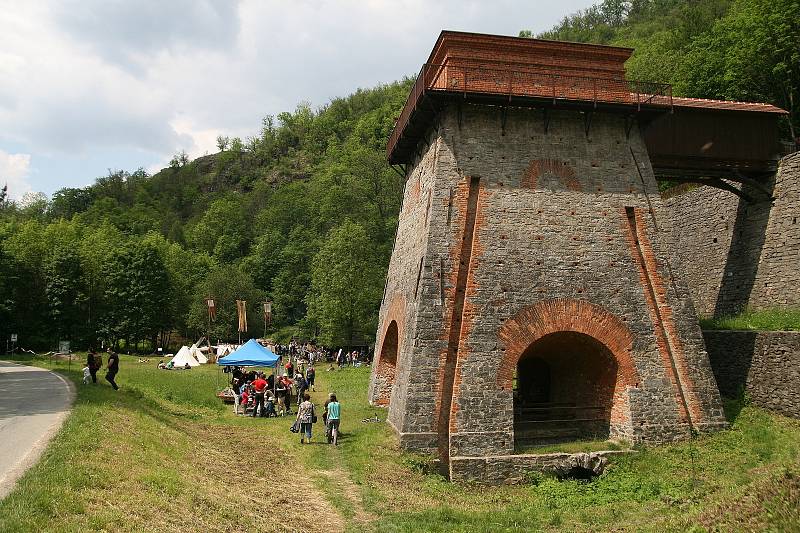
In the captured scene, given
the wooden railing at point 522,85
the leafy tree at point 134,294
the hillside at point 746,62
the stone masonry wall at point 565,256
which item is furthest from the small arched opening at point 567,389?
the leafy tree at point 134,294

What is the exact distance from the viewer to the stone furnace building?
13.2 m

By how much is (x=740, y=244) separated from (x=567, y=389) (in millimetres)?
9791

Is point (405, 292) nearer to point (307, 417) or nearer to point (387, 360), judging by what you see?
point (387, 360)

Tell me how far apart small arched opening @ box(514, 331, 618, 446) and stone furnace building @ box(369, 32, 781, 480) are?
0.06m

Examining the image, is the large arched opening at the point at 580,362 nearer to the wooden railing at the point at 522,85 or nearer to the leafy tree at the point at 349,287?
the wooden railing at the point at 522,85

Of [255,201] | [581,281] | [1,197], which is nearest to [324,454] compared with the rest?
[581,281]

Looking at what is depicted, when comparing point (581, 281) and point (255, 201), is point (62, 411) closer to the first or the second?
point (581, 281)

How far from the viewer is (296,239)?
6194 centimetres

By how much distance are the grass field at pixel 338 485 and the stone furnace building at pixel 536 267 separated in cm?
98

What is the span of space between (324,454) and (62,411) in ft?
20.2

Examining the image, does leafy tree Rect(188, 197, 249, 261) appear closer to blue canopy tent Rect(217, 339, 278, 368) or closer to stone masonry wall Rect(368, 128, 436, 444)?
blue canopy tent Rect(217, 339, 278, 368)

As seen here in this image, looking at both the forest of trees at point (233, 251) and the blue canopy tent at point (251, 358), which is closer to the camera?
the blue canopy tent at point (251, 358)

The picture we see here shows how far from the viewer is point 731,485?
410 inches

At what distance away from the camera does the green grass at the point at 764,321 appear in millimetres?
15693
